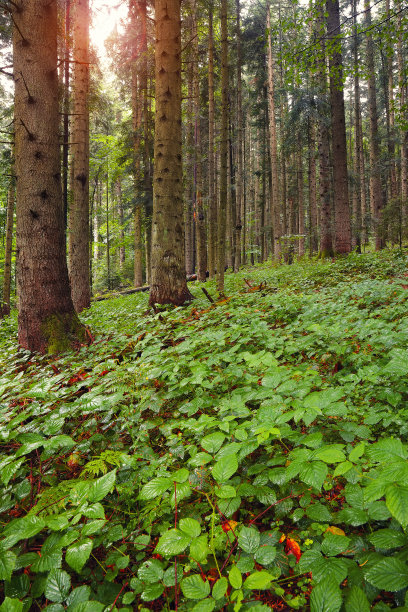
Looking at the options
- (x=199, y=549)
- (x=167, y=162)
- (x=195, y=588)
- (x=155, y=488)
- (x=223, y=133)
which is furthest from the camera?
(x=223, y=133)

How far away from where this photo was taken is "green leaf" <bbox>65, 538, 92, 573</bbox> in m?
1.24

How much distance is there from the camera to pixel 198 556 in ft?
4.05

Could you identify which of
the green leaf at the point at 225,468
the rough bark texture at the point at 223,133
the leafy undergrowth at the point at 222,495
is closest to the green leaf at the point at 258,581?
the leafy undergrowth at the point at 222,495


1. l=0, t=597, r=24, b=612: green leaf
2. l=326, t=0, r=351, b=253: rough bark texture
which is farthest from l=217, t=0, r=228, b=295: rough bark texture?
l=0, t=597, r=24, b=612: green leaf

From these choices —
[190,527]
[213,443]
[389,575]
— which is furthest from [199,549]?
[389,575]

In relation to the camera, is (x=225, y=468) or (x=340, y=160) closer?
(x=225, y=468)

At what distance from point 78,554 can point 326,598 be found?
94 cm

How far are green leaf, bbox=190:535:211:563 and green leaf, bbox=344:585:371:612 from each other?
51 cm

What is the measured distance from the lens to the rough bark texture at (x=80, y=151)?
315 inches

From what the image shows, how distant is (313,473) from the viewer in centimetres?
133

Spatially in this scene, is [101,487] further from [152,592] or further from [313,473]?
[313,473]

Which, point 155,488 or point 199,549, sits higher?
point 155,488

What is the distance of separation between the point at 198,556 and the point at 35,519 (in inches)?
A: 29.3

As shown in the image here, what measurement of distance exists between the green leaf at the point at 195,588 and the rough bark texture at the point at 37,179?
389 centimetres
